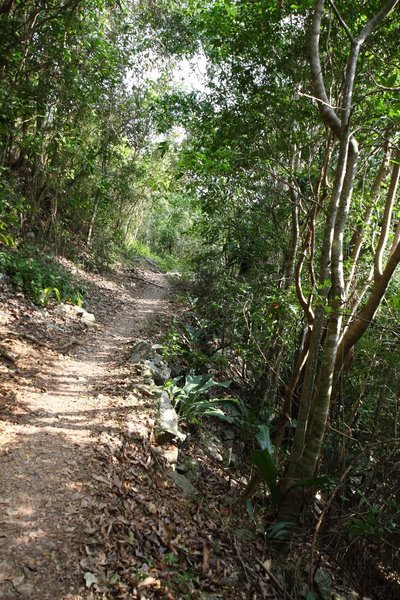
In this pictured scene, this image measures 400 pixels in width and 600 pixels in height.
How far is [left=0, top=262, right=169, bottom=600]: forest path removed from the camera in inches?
104

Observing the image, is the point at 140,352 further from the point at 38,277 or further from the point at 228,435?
the point at 38,277

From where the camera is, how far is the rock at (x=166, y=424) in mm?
4844

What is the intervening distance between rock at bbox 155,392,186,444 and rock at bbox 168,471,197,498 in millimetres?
432

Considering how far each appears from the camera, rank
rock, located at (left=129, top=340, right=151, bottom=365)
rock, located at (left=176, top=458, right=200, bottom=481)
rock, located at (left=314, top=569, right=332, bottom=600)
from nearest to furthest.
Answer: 1. rock, located at (left=314, top=569, right=332, bottom=600)
2. rock, located at (left=176, top=458, right=200, bottom=481)
3. rock, located at (left=129, top=340, right=151, bottom=365)

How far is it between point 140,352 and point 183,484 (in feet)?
9.65

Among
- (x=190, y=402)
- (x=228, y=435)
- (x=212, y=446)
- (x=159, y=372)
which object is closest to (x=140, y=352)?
(x=159, y=372)

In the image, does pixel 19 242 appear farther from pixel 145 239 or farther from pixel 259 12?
pixel 145 239

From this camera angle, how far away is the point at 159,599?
9.33 ft

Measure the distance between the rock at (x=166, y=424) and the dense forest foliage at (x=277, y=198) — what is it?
42.7 inches

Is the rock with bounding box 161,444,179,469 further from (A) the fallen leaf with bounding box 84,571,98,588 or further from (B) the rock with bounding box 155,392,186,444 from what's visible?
(A) the fallen leaf with bounding box 84,571,98,588

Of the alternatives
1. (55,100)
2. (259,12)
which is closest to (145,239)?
(55,100)

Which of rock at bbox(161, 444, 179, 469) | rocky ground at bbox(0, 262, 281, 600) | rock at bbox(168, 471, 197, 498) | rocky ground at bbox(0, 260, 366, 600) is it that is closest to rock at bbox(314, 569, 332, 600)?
rocky ground at bbox(0, 260, 366, 600)

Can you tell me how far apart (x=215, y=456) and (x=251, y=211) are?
5.36 m

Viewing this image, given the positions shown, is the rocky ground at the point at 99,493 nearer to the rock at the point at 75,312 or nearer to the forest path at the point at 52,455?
the forest path at the point at 52,455
